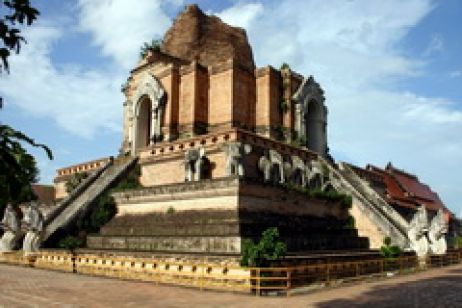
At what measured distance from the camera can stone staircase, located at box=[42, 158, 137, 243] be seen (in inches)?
798

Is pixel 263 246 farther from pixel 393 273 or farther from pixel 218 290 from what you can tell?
pixel 393 273

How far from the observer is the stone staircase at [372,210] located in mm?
20878

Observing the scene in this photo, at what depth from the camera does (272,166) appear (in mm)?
21547

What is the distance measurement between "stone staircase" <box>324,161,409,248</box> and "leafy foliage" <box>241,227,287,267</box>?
954cm

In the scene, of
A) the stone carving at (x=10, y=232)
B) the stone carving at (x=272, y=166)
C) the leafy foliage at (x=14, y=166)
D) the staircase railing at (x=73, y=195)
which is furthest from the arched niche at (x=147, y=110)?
the leafy foliage at (x=14, y=166)

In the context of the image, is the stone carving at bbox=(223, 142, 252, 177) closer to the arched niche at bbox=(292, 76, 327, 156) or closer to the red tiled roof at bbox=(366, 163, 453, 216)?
the arched niche at bbox=(292, 76, 327, 156)

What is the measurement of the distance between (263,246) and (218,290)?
1653mm

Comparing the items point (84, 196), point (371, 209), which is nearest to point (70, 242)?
point (84, 196)

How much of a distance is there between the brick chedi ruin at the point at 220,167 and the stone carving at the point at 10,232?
58.6 inches

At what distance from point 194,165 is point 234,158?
232cm

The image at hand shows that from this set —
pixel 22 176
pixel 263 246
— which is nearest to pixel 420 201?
pixel 263 246

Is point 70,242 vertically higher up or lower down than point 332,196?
lower down

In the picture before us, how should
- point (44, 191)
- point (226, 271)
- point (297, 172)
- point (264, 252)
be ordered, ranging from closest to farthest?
point (264, 252), point (226, 271), point (297, 172), point (44, 191)

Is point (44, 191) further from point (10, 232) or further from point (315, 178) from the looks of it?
point (315, 178)
